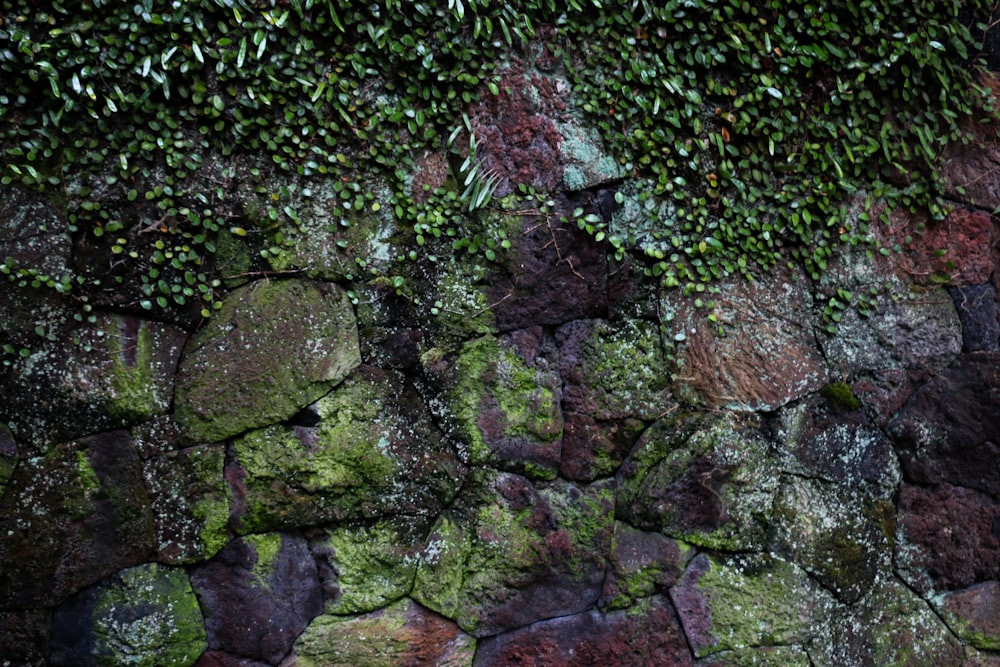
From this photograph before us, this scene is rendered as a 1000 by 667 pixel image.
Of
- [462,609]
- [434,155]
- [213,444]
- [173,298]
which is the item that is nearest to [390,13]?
[434,155]

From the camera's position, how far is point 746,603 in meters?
2.31

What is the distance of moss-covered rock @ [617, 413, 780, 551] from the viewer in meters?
2.26

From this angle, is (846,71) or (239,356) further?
(846,71)

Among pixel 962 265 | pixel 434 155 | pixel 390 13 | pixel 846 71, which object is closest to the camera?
pixel 390 13

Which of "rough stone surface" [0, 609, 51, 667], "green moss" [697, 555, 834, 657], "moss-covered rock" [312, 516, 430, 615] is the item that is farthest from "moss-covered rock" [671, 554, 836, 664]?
"rough stone surface" [0, 609, 51, 667]

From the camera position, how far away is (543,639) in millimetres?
2174

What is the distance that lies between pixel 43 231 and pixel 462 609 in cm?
154

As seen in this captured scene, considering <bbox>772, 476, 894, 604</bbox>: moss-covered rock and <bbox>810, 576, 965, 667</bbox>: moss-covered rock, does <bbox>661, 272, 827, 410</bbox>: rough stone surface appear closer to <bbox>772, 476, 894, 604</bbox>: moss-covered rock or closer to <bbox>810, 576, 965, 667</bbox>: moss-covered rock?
<bbox>772, 476, 894, 604</bbox>: moss-covered rock

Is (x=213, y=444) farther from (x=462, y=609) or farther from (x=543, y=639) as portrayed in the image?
(x=543, y=639)

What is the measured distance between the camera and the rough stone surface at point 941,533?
96.2 inches

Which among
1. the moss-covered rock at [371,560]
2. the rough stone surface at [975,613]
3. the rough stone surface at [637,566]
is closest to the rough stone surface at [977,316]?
the rough stone surface at [975,613]

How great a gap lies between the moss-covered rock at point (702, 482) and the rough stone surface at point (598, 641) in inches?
10.4

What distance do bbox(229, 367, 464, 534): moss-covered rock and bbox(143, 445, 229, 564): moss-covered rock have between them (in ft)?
0.15

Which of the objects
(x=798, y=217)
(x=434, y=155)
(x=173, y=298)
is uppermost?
(x=434, y=155)
